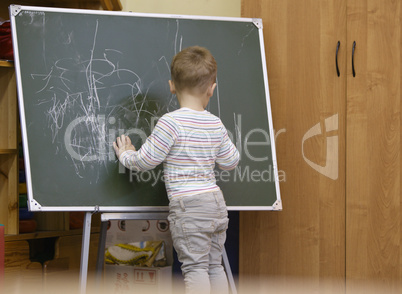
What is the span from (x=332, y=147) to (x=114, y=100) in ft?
3.39

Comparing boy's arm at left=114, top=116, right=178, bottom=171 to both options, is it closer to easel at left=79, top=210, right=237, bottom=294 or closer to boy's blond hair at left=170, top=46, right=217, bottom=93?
boy's blond hair at left=170, top=46, right=217, bottom=93

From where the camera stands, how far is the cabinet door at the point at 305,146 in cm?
250

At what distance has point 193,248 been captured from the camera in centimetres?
194

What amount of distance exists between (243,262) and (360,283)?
56 centimetres

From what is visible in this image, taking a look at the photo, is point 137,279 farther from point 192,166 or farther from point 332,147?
point 332,147

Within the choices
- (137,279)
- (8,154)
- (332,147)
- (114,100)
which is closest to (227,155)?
(114,100)

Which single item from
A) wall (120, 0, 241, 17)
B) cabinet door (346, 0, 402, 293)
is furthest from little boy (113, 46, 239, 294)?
wall (120, 0, 241, 17)

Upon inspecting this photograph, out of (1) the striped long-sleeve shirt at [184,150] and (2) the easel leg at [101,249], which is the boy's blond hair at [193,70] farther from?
(2) the easel leg at [101,249]

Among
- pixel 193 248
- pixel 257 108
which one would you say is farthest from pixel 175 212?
pixel 257 108

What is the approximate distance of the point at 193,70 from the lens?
6.45ft

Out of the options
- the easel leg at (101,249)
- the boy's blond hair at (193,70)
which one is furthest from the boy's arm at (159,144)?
the easel leg at (101,249)

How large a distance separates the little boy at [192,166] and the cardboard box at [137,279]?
24.8 inches

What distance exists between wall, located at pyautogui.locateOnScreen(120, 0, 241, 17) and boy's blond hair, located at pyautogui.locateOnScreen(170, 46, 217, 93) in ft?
3.55

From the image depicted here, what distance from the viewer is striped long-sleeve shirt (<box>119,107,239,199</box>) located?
6.42 feet
